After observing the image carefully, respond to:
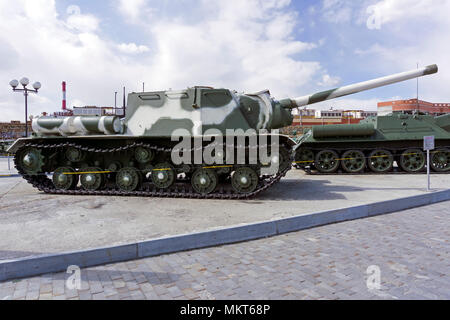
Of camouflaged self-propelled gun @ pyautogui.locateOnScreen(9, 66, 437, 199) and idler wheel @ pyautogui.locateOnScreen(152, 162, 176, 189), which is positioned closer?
camouflaged self-propelled gun @ pyautogui.locateOnScreen(9, 66, 437, 199)

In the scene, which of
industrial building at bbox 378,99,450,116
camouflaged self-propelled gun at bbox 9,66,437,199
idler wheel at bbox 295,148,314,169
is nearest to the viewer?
camouflaged self-propelled gun at bbox 9,66,437,199

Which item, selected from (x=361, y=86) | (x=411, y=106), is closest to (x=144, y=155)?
(x=361, y=86)

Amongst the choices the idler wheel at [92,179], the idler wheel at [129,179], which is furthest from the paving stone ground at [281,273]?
the idler wheel at [92,179]

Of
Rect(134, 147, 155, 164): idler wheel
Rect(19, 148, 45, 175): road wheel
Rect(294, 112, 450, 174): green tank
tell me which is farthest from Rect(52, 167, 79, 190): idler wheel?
Rect(294, 112, 450, 174): green tank

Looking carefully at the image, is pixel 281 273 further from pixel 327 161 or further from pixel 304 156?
pixel 304 156

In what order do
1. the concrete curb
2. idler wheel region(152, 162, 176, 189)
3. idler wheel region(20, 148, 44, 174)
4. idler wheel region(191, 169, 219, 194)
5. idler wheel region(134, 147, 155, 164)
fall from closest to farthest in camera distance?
the concrete curb
idler wheel region(191, 169, 219, 194)
idler wheel region(152, 162, 176, 189)
idler wheel region(134, 147, 155, 164)
idler wheel region(20, 148, 44, 174)

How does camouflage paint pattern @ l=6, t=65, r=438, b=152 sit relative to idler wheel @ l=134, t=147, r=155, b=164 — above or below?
above

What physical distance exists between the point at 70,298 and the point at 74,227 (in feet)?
10.1

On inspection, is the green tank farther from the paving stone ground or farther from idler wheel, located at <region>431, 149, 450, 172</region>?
the paving stone ground

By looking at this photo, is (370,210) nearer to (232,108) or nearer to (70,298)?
(232,108)

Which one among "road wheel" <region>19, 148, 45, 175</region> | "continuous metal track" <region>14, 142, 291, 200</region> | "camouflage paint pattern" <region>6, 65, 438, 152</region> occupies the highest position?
"camouflage paint pattern" <region>6, 65, 438, 152</region>

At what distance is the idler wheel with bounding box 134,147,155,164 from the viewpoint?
10555 millimetres

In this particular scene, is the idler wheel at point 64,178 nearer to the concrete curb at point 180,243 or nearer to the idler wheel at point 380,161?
the concrete curb at point 180,243

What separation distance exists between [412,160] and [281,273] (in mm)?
14910
